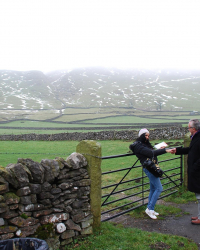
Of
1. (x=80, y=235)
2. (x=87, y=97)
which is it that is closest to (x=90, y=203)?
(x=80, y=235)

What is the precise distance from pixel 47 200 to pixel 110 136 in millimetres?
23937

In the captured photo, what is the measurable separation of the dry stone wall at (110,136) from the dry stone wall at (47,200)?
2015 centimetres

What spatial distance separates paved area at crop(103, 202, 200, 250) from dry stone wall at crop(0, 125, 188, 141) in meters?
18.0

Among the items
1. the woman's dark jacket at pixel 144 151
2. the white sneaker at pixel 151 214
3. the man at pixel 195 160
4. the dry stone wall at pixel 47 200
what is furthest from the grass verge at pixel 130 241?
the woman's dark jacket at pixel 144 151

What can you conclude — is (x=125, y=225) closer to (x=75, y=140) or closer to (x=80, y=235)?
(x=80, y=235)

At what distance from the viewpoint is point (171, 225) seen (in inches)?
236

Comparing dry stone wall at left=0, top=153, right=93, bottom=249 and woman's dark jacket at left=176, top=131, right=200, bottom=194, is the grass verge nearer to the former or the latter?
dry stone wall at left=0, top=153, right=93, bottom=249

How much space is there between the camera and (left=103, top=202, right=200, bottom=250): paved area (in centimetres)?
557

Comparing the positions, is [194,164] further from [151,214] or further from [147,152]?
[151,214]

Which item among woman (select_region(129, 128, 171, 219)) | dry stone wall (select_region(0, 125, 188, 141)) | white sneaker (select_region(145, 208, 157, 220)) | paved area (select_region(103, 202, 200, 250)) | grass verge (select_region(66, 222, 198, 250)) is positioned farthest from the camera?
dry stone wall (select_region(0, 125, 188, 141))

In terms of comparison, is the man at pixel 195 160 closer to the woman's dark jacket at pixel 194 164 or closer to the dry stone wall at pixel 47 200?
the woman's dark jacket at pixel 194 164

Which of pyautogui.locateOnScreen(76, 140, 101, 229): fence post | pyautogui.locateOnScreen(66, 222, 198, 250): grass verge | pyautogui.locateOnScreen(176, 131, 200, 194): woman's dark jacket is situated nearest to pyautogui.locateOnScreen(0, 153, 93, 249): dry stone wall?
pyautogui.locateOnScreen(76, 140, 101, 229): fence post

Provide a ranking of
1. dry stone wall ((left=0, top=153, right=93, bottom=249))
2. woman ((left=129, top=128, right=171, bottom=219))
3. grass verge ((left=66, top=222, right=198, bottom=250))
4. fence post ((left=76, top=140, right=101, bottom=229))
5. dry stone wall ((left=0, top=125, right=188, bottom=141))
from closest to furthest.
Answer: dry stone wall ((left=0, top=153, right=93, bottom=249))
grass verge ((left=66, top=222, right=198, bottom=250))
fence post ((left=76, top=140, right=101, bottom=229))
woman ((left=129, top=128, right=171, bottom=219))
dry stone wall ((left=0, top=125, right=188, bottom=141))

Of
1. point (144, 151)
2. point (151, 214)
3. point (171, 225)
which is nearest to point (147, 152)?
point (144, 151)
